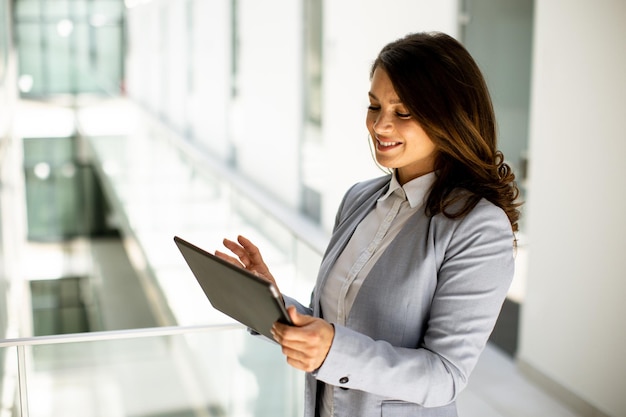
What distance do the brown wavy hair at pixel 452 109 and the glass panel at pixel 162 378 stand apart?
159 cm

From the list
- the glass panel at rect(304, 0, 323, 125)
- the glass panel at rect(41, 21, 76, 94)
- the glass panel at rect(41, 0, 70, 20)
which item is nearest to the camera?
the glass panel at rect(304, 0, 323, 125)

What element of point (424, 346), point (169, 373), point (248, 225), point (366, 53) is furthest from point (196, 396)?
point (366, 53)

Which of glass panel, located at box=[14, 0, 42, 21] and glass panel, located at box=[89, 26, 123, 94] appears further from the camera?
glass panel, located at box=[89, 26, 123, 94]

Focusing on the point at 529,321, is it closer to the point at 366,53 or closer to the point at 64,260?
the point at 366,53

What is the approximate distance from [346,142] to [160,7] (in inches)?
654

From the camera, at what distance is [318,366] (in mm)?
1376

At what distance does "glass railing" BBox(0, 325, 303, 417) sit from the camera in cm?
272

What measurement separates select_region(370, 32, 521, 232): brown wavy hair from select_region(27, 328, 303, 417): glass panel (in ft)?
5.20

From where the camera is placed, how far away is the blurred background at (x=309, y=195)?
10.3ft

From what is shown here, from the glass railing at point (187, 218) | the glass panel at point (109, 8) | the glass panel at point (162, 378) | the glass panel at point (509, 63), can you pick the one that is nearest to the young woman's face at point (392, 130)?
the glass panel at point (162, 378)

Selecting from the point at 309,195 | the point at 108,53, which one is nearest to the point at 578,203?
the point at 309,195

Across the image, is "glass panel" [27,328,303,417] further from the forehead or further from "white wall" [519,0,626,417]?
"white wall" [519,0,626,417]

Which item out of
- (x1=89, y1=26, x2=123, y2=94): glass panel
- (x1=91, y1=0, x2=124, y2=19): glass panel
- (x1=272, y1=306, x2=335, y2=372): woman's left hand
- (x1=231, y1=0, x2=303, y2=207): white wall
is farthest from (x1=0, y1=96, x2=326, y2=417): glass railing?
(x1=91, y1=0, x2=124, y2=19): glass panel

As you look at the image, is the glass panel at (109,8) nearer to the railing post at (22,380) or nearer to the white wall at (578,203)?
the white wall at (578,203)
